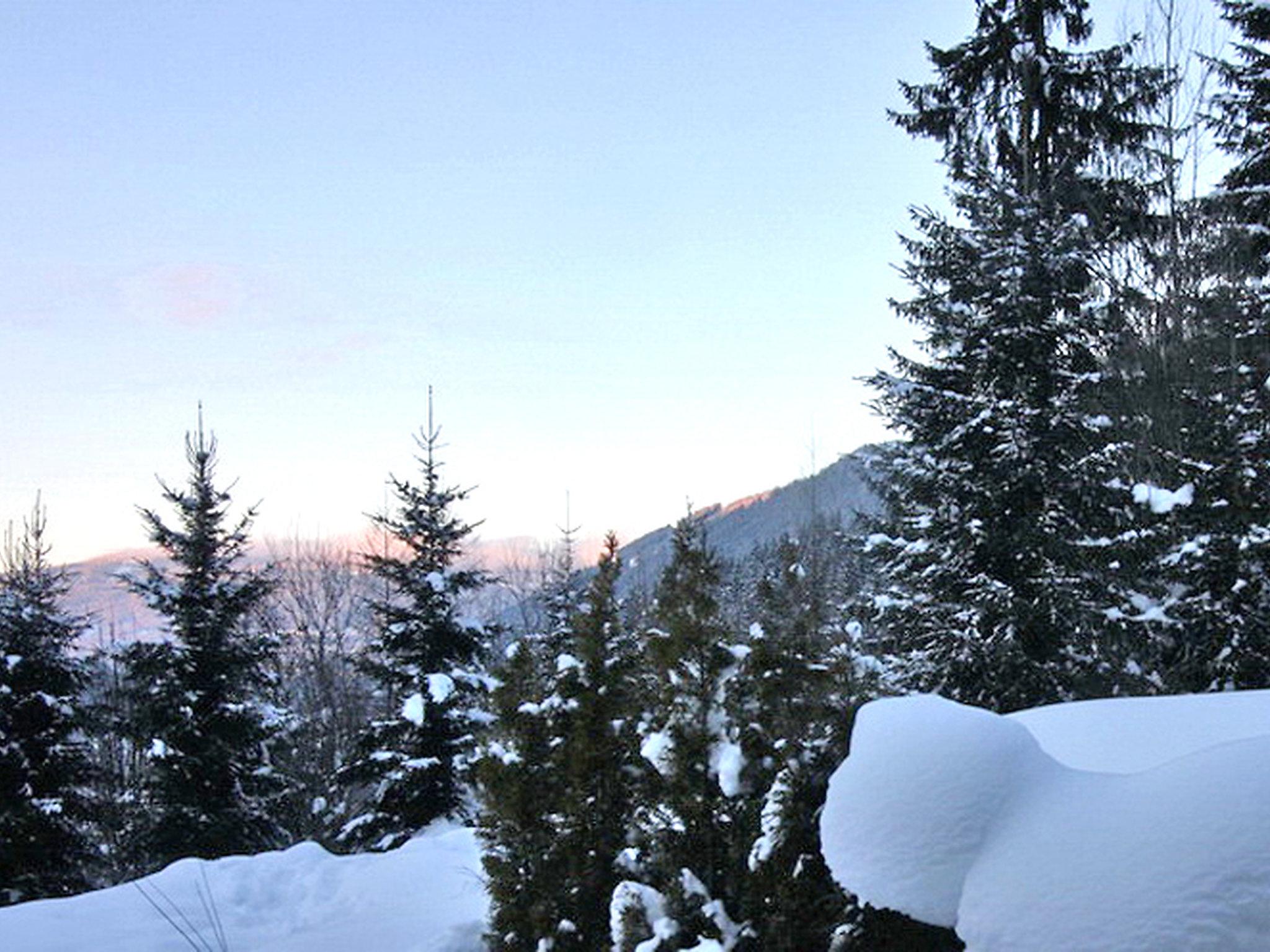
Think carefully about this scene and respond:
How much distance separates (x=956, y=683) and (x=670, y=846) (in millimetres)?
6887

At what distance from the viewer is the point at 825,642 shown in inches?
194

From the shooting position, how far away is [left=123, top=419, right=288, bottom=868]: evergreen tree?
1230 cm

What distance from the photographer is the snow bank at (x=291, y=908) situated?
5.87 meters

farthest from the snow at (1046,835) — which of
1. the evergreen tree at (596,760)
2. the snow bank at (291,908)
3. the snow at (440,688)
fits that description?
the snow at (440,688)

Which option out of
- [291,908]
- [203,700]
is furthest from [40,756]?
[291,908]

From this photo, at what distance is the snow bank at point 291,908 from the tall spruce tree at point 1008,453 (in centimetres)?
645

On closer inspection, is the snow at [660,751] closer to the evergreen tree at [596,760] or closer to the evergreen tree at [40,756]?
the evergreen tree at [596,760]

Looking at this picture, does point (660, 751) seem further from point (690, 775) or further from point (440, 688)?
point (440, 688)

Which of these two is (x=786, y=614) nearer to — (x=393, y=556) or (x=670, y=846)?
(x=670, y=846)

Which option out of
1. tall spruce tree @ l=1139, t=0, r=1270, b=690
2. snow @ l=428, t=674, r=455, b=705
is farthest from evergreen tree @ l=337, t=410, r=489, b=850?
tall spruce tree @ l=1139, t=0, r=1270, b=690

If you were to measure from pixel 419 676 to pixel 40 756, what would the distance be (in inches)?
226

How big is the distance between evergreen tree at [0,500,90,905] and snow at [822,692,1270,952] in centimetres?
1363

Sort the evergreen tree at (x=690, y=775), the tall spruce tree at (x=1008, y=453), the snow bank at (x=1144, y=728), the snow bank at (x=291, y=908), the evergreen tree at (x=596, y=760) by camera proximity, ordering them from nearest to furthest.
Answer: the snow bank at (x=1144, y=728), the evergreen tree at (x=690, y=775), the evergreen tree at (x=596, y=760), the snow bank at (x=291, y=908), the tall spruce tree at (x=1008, y=453)

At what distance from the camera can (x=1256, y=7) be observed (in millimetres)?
12523
